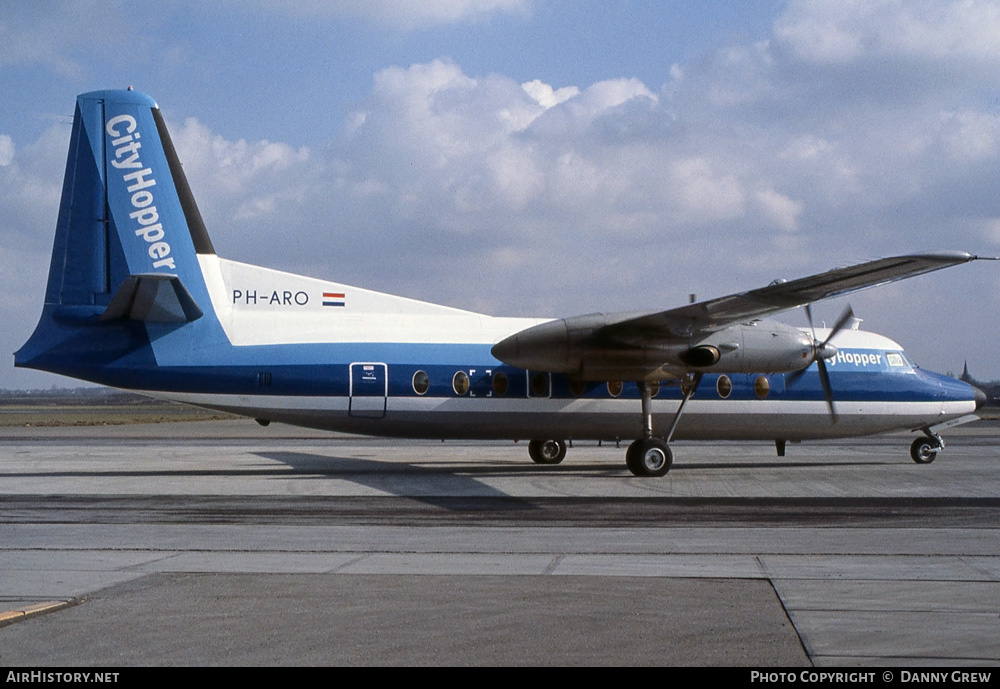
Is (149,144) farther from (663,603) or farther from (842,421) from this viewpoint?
(842,421)

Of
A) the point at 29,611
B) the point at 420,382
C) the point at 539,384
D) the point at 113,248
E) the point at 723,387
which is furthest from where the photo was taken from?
the point at 723,387

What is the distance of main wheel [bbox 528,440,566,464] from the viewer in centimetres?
2577

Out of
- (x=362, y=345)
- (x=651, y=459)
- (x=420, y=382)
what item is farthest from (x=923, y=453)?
(x=362, y=345)

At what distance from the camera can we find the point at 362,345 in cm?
Answer: 2120

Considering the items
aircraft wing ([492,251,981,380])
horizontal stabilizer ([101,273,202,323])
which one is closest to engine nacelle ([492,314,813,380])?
aircraft wing ([492,251,981,380])

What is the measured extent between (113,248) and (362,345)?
5.78 m

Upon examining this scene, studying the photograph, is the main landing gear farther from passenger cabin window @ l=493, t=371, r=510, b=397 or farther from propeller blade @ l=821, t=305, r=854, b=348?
passenger cabin window @ l=493, t=371, r=510, b=397

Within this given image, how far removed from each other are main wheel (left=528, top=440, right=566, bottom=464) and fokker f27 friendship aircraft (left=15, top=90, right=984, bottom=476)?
10.3 ft

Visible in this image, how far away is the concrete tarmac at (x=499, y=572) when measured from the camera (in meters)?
6.71

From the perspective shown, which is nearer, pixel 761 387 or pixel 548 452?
pixel 761 387

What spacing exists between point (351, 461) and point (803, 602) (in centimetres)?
1982

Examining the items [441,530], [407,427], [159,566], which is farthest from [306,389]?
[159,566]

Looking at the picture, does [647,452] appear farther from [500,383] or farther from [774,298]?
[774,298]

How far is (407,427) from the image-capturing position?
21422 millimetres
